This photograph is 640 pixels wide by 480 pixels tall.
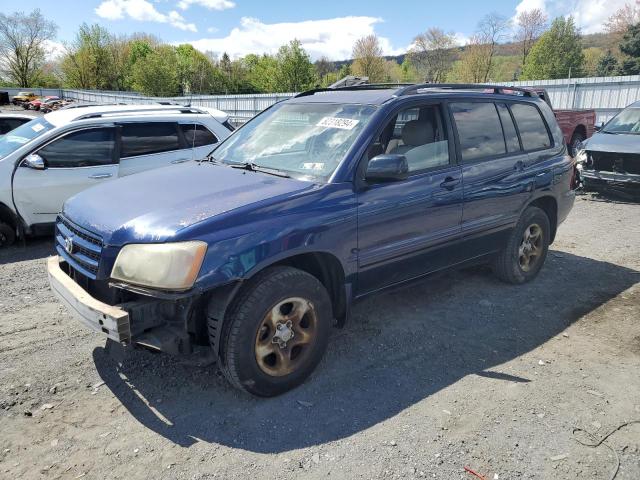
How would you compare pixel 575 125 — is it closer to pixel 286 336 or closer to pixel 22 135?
pixel 22 135

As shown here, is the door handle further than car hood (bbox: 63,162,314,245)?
Yes

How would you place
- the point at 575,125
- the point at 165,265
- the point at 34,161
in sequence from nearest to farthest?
the point at 165,265 → the point at 34,161 → the point at 575,125

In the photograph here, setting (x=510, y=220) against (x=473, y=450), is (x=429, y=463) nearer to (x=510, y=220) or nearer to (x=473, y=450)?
(x=473, y=450)

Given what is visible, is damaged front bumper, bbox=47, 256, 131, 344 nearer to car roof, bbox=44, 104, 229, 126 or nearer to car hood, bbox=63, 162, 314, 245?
car hood, bbox=63, 162, 314, 245

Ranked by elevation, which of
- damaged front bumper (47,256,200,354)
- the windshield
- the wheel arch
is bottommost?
damaged front bumper (47,256,200,354)

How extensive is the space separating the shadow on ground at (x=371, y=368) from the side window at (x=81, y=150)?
12.2 feet

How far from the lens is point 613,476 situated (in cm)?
266

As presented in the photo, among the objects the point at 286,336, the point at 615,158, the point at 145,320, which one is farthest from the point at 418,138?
the point at 615,158

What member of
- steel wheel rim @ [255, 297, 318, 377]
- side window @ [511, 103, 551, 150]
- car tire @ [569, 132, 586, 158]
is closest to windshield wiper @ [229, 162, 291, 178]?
steel wheel rim @ [255, 297, 318, 377]

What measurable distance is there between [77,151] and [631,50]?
169 ft

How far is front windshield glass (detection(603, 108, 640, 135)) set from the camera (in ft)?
32.6

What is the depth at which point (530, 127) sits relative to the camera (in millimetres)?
5242

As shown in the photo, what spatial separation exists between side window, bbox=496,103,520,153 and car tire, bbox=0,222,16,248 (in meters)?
6.01

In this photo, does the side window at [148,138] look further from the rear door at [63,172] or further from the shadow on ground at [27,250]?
the shadow on ground at [27,250]
